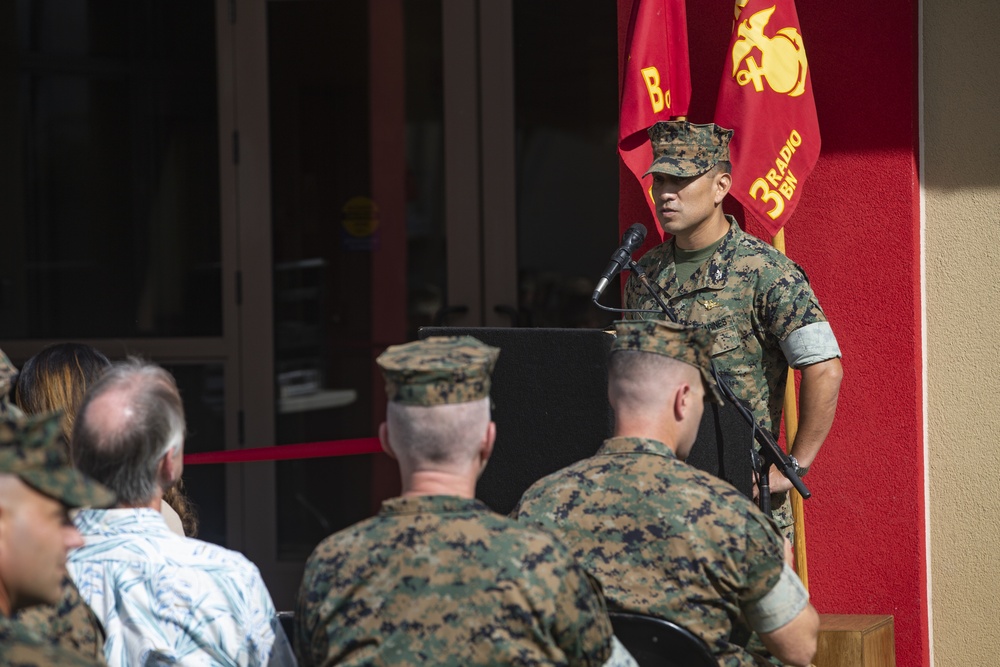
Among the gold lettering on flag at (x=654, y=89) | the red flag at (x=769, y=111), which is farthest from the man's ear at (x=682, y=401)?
the gold lettering on flag at (x=654, y=89)

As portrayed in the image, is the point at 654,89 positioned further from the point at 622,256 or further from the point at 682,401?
the point at 682,401

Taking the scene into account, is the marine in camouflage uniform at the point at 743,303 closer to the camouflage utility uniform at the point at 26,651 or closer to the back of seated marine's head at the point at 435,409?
the back of seated marine's head at the point at 435,409

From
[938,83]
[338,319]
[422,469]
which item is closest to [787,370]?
[938,83]

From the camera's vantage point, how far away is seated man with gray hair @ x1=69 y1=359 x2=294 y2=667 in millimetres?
2045

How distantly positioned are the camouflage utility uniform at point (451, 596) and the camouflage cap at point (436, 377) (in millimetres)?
159

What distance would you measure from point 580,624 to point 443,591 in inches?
8.3

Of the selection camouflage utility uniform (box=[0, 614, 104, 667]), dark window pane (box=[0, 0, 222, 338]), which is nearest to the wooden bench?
camouflage utility uniform (box=[0, 614, 104, 667])

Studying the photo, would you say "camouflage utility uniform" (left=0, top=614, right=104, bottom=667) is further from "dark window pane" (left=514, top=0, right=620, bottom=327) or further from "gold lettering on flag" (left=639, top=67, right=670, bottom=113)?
"dark window pane" (left=514, top=0, right=620, bottom=327)

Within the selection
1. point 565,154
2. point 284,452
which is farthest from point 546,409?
point 565,154

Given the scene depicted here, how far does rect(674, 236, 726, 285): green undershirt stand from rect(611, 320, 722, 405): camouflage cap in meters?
1.11

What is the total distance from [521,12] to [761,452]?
287cm

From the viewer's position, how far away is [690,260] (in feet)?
11.5

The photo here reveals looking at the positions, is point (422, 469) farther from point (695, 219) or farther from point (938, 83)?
point (938, 83)

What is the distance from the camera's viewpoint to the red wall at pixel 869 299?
3.92 m
